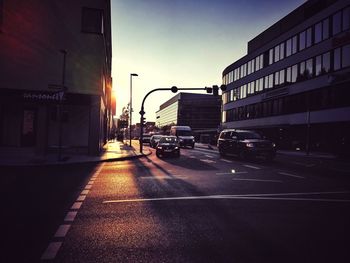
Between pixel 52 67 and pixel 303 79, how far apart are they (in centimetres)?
3004

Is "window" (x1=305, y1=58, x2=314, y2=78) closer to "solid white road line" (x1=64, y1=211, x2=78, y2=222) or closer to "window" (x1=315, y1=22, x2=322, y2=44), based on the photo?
"window" (x1=315, y1=22, x2=322, y2=44)

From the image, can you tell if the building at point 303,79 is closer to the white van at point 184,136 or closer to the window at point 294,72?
the window at point 294,72

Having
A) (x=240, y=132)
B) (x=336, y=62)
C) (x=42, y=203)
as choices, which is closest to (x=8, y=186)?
(x=42, y=203)

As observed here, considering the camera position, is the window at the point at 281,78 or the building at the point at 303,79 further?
the window at the point at 281,78

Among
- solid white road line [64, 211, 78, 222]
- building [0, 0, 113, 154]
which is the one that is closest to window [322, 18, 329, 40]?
building [0, 0, 113, 154]

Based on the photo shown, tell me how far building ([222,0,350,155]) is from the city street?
21503 millimetres

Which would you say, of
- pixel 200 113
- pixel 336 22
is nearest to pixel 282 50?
pixel 336 22

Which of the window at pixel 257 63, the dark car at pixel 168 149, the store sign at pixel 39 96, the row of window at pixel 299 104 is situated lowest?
the dark car at pixel 168 149

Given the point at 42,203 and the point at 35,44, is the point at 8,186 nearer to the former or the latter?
the point at 42,203

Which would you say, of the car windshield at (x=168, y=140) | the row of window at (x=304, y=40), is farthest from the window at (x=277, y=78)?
the car windshield at (x=168, y=140)

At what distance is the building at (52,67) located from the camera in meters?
23.7

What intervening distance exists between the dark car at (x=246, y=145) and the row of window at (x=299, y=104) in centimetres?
1230

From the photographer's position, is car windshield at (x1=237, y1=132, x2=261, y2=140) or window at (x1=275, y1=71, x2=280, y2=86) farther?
window at (x1=275, y1=71, x2=280, y2=86)

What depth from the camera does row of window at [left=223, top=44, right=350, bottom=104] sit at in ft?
118
